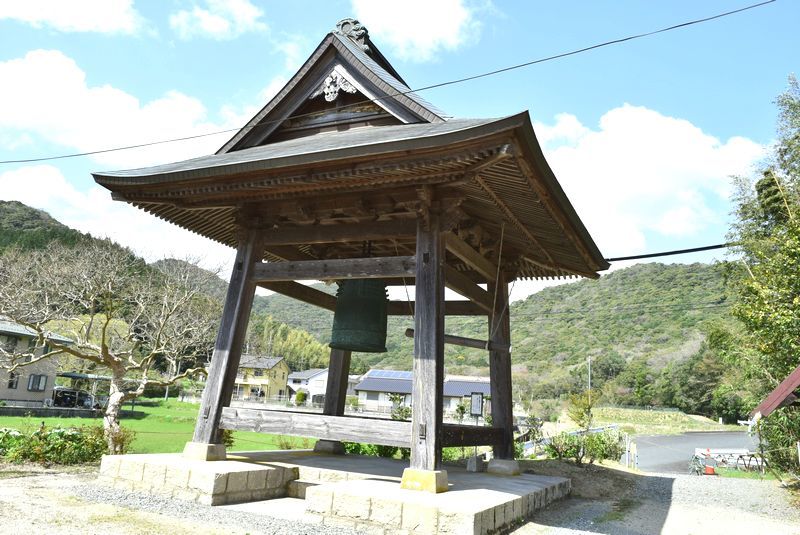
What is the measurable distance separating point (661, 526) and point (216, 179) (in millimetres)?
7378

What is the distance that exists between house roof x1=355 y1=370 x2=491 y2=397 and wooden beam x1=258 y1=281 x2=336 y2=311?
3734 cm

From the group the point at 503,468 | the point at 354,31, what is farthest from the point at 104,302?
the point at 503,468

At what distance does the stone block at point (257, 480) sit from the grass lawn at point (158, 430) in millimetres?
5828

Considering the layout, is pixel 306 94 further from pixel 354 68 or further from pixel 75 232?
pixel 75 232

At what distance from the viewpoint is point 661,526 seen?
22.3ft

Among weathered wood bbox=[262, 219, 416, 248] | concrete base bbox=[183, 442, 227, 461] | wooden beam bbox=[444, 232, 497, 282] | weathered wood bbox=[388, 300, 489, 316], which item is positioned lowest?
concrete base bbox=[183, 442, 227, 461]

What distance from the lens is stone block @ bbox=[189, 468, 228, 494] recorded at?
6.04 meters

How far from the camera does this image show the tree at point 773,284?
11719mm

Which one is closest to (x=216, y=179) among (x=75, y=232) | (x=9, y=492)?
(x=9, y=492)

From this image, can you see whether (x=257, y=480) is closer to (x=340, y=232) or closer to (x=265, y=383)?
(x=340, y=232)

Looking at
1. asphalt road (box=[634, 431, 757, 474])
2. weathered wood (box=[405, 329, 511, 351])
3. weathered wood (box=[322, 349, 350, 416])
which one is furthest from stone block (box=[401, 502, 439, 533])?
asphalt road (box=[634, 431, 757, 474])

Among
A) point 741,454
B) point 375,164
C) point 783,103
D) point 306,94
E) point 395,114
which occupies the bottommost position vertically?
point 741,454

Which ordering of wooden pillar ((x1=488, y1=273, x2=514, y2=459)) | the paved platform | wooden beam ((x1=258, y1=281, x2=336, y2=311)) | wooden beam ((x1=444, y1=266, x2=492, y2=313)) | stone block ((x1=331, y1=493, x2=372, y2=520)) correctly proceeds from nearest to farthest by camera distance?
the paved platform
stone block ((x1=331, y1=493, x2=372, y2=520))
wooden beam ((x1=444, y1=266, x2=492, y2=313))
wooden beam ((x1=258, y1=281, x2=336, y2=311))
wooden pillar ((x1=488, y1=273, x2=514, y2=459))

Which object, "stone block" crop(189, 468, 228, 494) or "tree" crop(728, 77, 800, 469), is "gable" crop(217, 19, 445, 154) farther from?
"tree" crop(728, 77, 800, 469)
